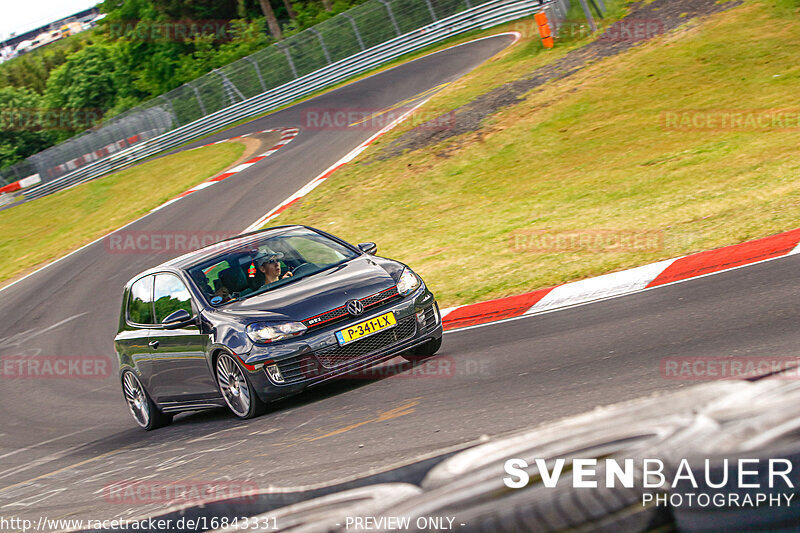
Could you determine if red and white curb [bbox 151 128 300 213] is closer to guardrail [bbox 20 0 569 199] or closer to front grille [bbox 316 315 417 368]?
guardrail [bbox 20 0 569 199]


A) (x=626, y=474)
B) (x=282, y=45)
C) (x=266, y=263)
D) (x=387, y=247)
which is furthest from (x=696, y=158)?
(x=282, y=45)

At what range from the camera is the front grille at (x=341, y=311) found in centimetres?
703

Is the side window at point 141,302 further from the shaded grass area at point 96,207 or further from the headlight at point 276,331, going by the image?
the shaded grass area at point 96,207

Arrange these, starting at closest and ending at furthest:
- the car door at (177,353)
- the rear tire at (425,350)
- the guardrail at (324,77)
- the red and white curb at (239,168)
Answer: the car door at (177,353) < the rear tire at (425,350) < the red and white curb at (239,168) < the guardrail at (324,77)

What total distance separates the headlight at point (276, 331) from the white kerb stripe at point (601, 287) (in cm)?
265

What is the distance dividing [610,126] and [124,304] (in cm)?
1078

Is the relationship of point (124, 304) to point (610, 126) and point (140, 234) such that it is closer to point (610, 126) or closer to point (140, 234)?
point (610, 126)

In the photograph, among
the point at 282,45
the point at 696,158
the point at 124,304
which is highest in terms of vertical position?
the point at 282,45

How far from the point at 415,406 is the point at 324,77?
32.8m

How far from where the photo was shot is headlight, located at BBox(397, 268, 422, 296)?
7.53 metres

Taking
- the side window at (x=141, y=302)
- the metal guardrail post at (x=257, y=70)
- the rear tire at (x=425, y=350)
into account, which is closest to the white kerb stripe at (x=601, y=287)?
the rear tire at (x=425, y=350)

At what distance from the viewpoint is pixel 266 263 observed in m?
8.01

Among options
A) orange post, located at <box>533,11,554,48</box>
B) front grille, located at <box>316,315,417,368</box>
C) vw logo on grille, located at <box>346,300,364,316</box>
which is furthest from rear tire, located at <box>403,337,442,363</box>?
orange post, located at <box>533,11,554,48</box>

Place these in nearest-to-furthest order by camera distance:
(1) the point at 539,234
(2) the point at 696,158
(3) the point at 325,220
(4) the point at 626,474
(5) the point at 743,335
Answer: (4) the point at 626,474, (5) the point at 743,335, (1) the point at 539,234, (2) the point at 696,158, (3) the point at 325,220
